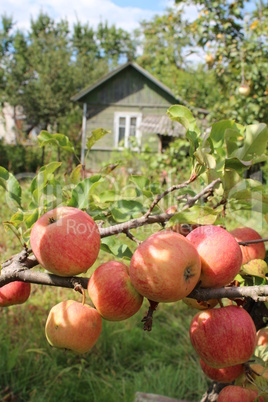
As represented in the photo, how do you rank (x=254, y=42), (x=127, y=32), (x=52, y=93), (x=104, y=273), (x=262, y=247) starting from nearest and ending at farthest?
(x=104, y=273) → (x=262, y=247) → (x=254, y=42) → (x=52, y=93) → (x=127, y=32)

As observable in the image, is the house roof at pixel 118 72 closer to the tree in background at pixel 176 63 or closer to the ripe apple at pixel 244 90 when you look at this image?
the tree in background at pixel 176 63

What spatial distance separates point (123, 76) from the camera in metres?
11.8

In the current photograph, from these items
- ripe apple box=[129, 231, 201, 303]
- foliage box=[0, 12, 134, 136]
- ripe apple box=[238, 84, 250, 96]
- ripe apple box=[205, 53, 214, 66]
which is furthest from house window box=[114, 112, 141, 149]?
ripe apple box=[129, 231, 201, 303]

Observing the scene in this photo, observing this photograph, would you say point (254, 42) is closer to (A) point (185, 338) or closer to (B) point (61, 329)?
(A) point (185, 338)

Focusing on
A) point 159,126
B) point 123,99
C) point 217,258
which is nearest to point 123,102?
point 123,99

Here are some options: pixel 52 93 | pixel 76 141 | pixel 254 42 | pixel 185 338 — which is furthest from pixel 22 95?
pixel 185 338

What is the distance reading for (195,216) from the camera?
72 cm

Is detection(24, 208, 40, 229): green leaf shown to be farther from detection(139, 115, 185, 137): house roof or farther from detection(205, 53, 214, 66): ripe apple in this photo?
detection(139, 115, 185, 137): house roof

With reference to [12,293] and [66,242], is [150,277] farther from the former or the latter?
[12,293]

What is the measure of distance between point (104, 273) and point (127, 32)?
34715 mm

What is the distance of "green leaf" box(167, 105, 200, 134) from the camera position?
2.98ft

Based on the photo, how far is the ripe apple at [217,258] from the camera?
658mm

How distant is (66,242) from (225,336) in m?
0.34

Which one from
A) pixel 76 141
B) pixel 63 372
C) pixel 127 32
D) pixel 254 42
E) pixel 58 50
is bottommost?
pixel 63 372
